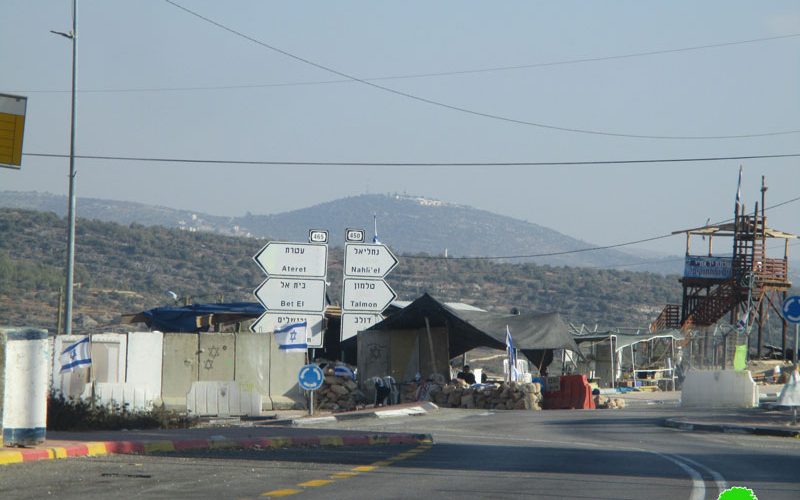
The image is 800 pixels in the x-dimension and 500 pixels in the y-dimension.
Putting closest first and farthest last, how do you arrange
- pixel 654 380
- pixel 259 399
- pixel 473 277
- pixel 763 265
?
1. pixel 259 399
2. pixel 654 380
3. pixel 763 265
4. pixel 473 277

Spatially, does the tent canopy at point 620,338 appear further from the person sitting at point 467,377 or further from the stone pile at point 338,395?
the stone pile at point 338,395

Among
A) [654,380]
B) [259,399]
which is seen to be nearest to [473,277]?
[654,380]

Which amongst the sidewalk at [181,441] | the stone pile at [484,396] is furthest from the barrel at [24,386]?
the stone pile at [484,396]

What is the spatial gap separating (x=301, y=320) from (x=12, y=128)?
13.0 metres

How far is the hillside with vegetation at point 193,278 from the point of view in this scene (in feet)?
231

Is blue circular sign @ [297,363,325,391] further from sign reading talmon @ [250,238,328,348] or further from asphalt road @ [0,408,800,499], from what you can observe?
asphalt road @ [0,408,800,499]

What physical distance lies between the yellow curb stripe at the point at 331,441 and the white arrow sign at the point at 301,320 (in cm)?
1089

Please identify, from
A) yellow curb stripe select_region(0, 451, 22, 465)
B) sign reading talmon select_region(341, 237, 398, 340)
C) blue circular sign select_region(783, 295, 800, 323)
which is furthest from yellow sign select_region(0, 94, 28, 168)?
blue circular sign select_region(783, 295, 800, 323)

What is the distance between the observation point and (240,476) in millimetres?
12094

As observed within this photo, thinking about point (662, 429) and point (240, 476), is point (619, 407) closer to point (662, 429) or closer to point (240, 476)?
point (662, 429)

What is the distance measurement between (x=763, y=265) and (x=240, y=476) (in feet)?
170

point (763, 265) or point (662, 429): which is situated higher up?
point (763, 265)

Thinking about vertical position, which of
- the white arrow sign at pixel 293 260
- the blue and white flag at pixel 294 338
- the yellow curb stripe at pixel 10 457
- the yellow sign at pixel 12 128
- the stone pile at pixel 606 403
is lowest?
the stone pile at pixel 606 403

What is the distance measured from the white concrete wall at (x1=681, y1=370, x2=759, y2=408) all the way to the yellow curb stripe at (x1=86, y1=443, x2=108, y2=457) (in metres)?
20.2
